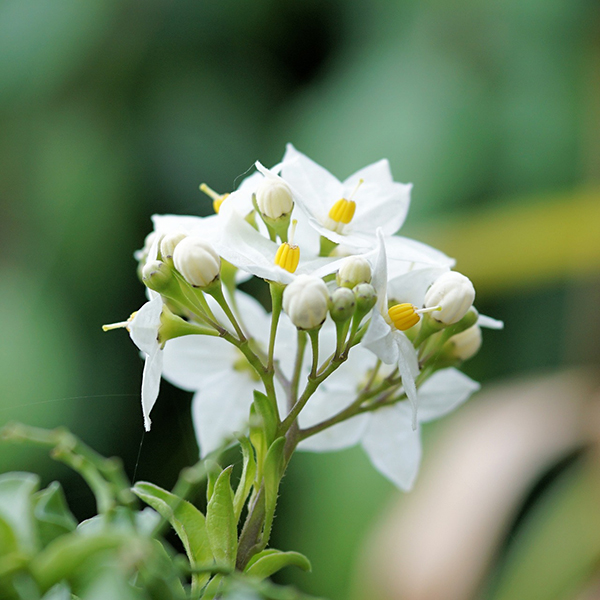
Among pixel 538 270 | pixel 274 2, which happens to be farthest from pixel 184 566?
pixel 274 2

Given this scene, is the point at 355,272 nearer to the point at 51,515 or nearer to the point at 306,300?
the point at 306,300

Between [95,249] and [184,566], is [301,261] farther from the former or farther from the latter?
[95,249]

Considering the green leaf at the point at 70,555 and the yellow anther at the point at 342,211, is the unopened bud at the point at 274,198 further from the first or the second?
the green leaf at the point at 70,555

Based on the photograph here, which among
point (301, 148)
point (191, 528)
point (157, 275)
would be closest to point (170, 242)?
point (157, 275)

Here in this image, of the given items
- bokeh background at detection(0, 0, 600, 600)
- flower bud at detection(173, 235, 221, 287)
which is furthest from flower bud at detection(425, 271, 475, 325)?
bokeh background at detection(0, 0, 600, 600)

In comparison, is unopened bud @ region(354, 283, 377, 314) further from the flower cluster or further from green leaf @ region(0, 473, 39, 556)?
green leaf @ region(0, 473, 39, 556)

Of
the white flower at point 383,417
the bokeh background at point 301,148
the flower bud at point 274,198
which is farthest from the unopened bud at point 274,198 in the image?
the bokeh background at point 301,148
